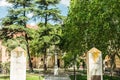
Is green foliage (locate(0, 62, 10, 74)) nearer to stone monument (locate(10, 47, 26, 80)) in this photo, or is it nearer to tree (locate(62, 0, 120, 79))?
tree (locate(62, 0, 120, 79))

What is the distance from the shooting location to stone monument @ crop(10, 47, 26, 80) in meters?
18.8

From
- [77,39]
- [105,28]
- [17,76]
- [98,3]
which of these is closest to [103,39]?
[105,28]

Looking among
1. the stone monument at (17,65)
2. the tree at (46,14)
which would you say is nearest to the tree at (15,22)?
the tree at (46,14)

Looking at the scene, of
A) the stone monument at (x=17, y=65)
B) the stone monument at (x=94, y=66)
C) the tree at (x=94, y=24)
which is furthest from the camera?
the tree at (x=94, y=24)

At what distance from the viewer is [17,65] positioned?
1877 cm

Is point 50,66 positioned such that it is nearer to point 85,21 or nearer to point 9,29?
point 9,29

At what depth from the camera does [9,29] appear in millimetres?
49438

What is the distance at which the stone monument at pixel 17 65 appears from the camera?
18781mm

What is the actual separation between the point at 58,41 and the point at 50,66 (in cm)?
4064

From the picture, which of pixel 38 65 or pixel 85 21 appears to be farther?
pixel 38 65

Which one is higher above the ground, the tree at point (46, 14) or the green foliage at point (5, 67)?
the tree at point (46, 14)

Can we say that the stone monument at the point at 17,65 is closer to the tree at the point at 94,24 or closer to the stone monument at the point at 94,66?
the stone monument at the point at 94,66

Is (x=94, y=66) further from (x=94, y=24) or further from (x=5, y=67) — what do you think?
(x=5, y=67)

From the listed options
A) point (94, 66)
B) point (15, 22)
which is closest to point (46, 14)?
point (15, 22)
